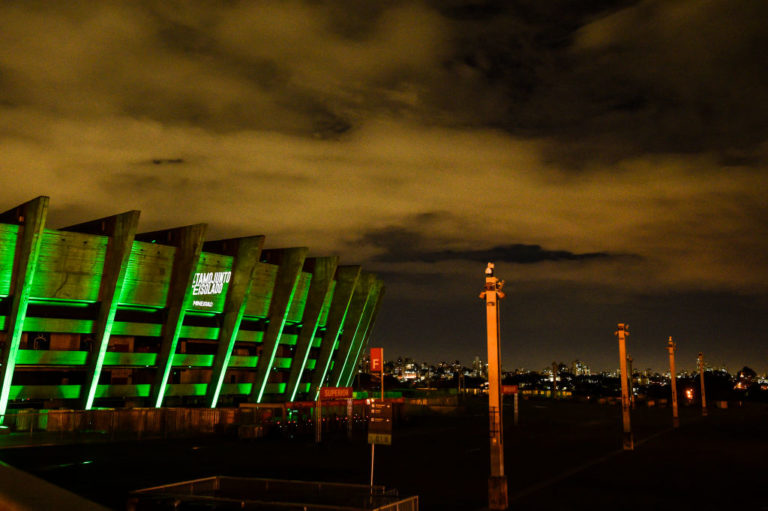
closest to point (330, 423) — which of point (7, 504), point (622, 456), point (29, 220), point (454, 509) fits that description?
point (622, 456)

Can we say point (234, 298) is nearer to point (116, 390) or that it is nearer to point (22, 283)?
point (116, 390)

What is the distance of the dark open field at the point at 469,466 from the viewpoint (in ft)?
64.6

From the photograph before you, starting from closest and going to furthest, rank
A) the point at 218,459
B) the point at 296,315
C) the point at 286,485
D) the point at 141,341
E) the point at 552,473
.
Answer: the point at 286,485 < the point at 552,473 < the point at 218,459 < the point at 141,341 < the point at 296,315

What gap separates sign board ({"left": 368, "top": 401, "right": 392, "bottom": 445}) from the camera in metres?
18.2

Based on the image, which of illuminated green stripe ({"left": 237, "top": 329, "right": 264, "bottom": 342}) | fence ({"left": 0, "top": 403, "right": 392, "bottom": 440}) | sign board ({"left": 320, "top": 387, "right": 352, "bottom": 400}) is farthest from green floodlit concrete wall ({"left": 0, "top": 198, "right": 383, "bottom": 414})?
sign board ({"left": 320, "top": 387, "right": 352, "bottom": 400})

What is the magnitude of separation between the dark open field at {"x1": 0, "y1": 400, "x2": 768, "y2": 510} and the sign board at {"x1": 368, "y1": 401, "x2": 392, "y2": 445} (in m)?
2.26

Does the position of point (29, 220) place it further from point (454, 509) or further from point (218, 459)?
point (454, 509)

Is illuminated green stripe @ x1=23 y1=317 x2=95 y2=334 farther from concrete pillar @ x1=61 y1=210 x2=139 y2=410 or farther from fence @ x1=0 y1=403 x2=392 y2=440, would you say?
fence @ x1=0 y1=403 x2=392 y2=440

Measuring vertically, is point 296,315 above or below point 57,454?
above

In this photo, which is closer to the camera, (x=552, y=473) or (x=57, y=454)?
(x=552, y=473)

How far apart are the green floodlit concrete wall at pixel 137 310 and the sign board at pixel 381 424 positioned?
38061 mm

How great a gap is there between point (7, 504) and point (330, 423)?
4418cm

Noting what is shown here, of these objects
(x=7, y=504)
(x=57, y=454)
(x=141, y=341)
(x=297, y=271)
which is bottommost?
(x=57, y=454)

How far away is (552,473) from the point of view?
25.0 meters
